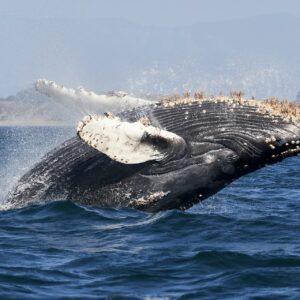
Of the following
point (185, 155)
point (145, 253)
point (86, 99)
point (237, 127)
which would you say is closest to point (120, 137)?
point (185, 155)

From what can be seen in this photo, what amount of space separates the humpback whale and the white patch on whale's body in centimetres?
138

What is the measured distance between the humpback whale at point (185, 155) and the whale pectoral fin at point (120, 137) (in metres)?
0.19

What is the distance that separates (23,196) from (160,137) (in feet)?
8.92

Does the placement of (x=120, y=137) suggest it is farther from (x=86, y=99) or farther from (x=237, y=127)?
(x=86, y=99)

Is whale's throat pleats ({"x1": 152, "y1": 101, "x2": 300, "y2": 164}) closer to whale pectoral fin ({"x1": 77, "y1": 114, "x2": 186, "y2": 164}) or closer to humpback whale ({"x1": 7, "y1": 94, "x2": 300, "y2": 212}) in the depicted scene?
humpback whale ({"x1": 7, "y1": 94, "x2": 300, "y2": 212})

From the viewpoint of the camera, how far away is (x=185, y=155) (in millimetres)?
12375

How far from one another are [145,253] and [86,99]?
14.1 ft

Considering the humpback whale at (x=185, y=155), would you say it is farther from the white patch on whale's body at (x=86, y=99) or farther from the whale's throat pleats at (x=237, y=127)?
the white patch on whale's body at (x=86, y=99)

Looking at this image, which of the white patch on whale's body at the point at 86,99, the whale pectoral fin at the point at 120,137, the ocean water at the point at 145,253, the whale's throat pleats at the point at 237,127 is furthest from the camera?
the white patch on whale's body at the point at 86,99

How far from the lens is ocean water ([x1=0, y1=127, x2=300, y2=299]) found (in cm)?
944

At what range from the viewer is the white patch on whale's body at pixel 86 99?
14.3m

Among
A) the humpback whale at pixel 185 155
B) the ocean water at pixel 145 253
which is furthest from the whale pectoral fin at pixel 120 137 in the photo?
the ocean water at pixel 145 253

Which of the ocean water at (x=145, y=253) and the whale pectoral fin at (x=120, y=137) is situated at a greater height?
the whale pectoral fin at (x=120, y=137)

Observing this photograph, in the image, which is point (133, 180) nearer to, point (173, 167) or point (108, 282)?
point (173, 167)
